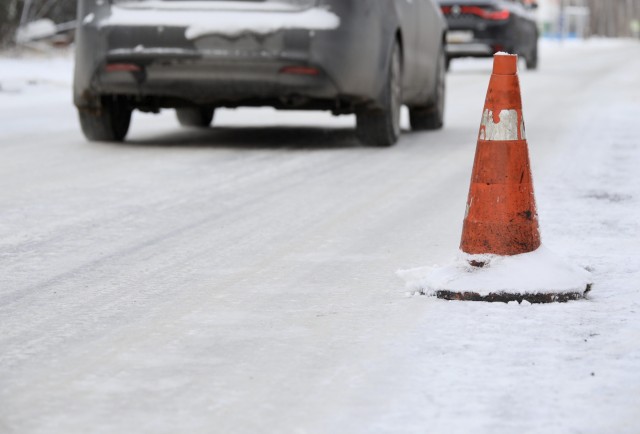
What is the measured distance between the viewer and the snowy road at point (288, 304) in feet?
11.2

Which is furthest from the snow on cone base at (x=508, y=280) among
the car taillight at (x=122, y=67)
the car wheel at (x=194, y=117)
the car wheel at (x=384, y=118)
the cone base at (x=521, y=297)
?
the car wheel at (x=194, y=117)

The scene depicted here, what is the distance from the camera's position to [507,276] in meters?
4.78

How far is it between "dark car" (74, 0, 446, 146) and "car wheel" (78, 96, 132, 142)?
0.12 metres

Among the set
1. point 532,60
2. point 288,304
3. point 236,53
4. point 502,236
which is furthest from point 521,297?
point 532,60

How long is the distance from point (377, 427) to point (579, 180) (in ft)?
16.3

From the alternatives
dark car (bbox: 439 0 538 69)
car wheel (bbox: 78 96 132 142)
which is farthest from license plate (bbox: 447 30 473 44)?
car wheel (bbox: 78 96 132 142)

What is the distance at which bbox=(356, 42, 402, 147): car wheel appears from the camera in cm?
987

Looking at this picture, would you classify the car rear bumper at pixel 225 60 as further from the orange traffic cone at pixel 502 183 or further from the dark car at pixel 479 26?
the dark car at pixel 479 26

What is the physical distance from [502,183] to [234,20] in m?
4.49

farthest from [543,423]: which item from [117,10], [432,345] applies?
[117,10]

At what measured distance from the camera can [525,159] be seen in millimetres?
Answer: 5156

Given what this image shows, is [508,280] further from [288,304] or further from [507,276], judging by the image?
[288,304]

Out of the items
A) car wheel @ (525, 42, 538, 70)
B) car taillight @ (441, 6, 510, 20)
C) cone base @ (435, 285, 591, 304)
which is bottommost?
car wheel @ (525, 42, 538, 70)

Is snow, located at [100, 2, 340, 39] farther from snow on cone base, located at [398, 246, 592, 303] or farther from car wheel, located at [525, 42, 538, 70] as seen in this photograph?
car wheel, located at [525, 42, 538, 70]
